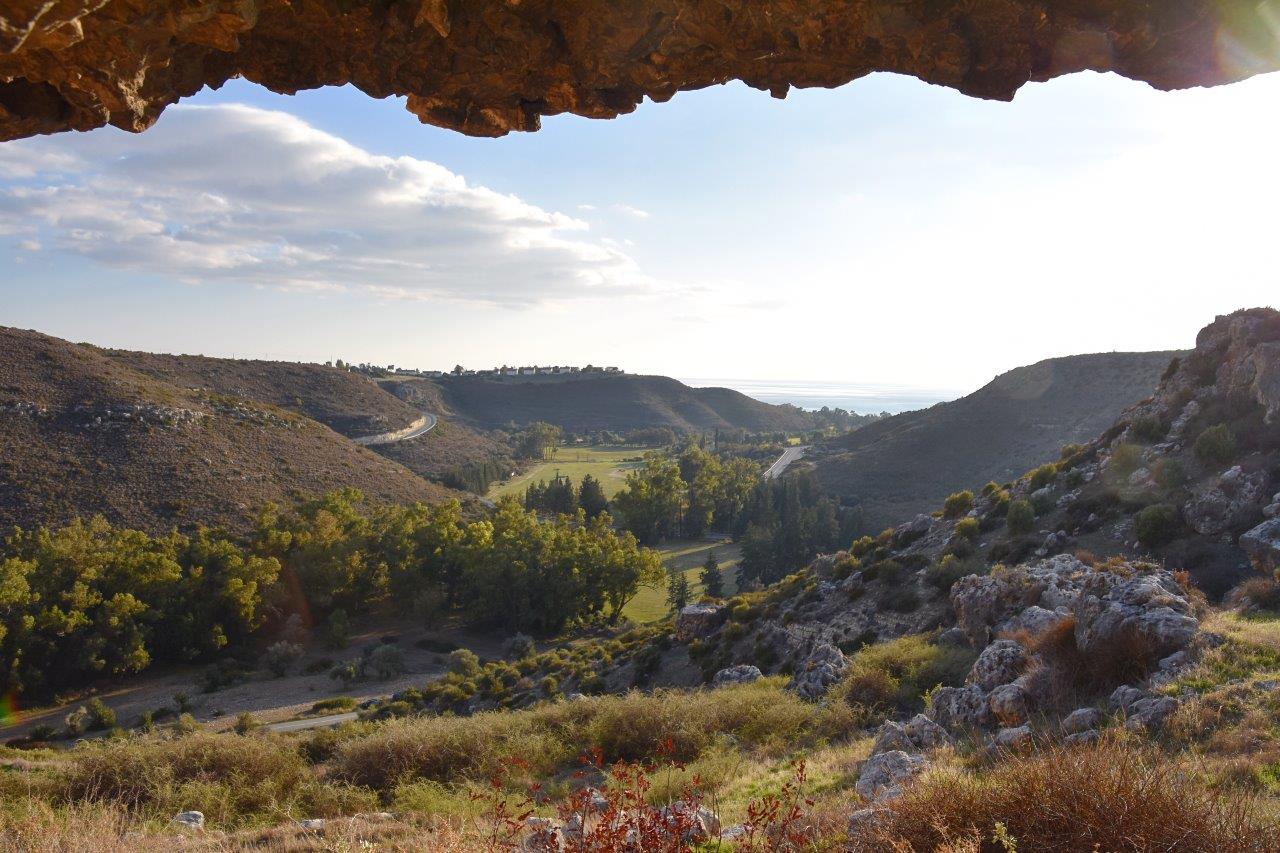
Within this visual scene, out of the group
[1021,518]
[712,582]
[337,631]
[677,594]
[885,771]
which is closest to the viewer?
[885,771]

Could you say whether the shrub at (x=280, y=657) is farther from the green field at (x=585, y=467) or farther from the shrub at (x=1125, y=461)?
the green field at (x=585, y=467)

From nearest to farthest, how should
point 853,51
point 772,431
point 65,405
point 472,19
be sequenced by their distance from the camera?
point 472,19
point 853,51
point 65,405
point 772,431

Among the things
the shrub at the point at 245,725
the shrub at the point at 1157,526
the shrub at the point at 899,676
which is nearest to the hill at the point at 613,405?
the shrub at the point at 245,725

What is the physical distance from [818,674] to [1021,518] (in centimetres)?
1195

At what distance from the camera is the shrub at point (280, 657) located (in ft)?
118

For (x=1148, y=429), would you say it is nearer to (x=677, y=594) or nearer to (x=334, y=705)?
(x=677, y=594)

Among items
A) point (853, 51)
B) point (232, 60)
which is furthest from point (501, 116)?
point (853, 51)

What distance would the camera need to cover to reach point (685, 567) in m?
60.2

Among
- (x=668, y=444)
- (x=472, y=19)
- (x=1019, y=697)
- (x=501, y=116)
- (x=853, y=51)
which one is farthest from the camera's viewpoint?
(x=668, y=444)

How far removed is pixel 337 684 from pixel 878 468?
5705 cm

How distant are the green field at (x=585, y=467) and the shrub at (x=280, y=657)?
44738mm

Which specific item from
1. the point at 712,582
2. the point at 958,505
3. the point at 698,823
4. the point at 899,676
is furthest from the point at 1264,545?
the point at 712,582

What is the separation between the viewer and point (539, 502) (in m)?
75.5

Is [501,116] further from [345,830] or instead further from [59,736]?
[59,736]
